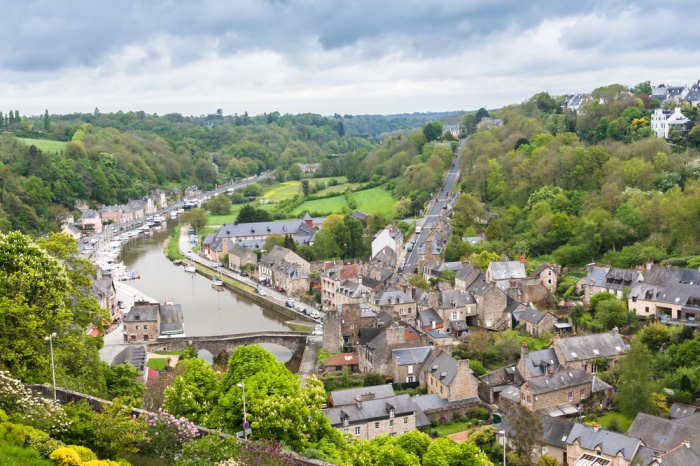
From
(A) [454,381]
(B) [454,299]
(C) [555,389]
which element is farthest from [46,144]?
(C) [555,389]

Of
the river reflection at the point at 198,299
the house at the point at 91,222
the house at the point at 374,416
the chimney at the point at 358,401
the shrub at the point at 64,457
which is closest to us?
the shrub at the point at 64,457

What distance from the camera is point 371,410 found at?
1209 inches

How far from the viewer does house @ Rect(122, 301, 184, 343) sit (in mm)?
44219

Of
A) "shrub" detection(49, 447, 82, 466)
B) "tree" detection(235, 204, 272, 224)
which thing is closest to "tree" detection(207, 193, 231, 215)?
"tree" detection(235, 204, 272, 224)

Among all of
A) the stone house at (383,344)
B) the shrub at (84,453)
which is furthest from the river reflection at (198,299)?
the shrub at (84,453)

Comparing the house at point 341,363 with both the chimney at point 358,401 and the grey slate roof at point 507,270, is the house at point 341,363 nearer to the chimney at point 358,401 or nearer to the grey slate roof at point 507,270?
the chimney at point 358,401

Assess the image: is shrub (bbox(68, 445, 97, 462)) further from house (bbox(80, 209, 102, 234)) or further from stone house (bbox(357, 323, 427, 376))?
house (bbox(80, 209, 102, 234))

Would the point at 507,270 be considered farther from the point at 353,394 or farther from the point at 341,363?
the point at 353,394

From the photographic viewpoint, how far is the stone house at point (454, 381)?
111ft

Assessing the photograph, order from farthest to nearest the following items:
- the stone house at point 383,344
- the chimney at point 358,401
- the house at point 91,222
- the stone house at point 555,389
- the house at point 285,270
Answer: the house at point 91,222 < the house at point 285,270 < the stone house at point 383,344 < the stone house at point 555,389 < the chimney at point 358,401

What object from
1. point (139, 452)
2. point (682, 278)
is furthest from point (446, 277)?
point (139, 452)

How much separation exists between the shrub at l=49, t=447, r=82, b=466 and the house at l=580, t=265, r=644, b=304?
122 ft

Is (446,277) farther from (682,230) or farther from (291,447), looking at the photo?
(291,447)

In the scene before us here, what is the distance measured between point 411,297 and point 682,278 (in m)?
16.4
